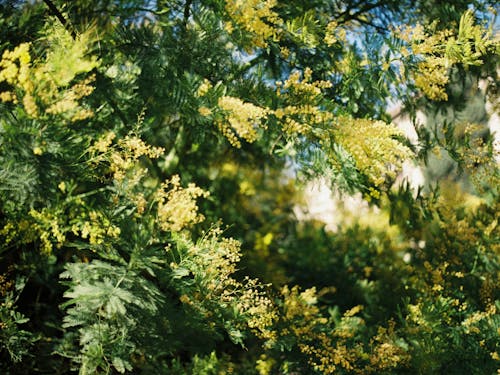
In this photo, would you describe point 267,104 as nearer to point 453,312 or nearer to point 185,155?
point 185,155

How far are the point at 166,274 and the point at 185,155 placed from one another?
1.69 metres

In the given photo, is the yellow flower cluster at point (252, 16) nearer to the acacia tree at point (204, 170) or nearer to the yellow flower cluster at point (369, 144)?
the acacia tree at point (204, 170)

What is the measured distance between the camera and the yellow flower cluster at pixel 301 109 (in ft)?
8.09

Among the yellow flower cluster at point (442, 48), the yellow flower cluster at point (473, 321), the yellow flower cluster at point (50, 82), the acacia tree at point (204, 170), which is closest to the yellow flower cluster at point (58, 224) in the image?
the acacia tree at point (204, 170)

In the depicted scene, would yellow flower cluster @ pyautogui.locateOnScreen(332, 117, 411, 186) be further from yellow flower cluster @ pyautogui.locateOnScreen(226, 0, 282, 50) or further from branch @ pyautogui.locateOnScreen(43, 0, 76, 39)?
branch @ pyautogui.locateOnScreen(43, 0, 76, 39)

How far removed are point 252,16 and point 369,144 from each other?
878mm

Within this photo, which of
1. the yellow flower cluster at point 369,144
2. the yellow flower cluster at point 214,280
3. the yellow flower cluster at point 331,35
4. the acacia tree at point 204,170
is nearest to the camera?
the acacia tree at point 204,170

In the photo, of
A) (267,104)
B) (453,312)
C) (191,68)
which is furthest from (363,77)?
(453,312)

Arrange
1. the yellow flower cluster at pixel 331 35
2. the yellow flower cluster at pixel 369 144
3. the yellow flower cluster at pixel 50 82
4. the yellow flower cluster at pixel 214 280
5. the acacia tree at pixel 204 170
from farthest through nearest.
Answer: the yellow flower cluster at pixel 331 35
the yellow flower cluster at pixel 369 144
the yellow flower cluster at pixel 214 280
the acacia tree at pixel 204 170
the yellow flower cluster at pixel 50 82

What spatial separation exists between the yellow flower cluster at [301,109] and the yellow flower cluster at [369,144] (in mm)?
111

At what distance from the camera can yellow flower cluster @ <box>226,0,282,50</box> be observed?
2451mm

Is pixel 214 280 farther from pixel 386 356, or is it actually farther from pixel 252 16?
pixel 252 16

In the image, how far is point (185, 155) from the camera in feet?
12.6

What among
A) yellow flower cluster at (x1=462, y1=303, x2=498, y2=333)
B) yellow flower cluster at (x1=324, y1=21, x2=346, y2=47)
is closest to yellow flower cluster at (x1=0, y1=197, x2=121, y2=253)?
yellow flower cluster at (x1=324, y1=21, x2=346, y2=47)
